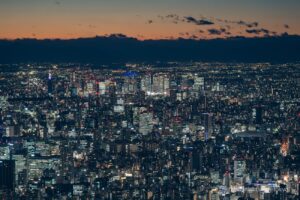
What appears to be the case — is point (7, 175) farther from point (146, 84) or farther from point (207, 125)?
point (146, 84)

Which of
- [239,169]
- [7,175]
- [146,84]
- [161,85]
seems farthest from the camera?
[146,84]

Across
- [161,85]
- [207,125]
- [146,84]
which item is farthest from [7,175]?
[146,84]

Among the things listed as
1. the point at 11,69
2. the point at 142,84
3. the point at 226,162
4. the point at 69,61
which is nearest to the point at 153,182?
the point at 226,162

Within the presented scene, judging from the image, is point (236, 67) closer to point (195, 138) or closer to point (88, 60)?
point (195, 138)

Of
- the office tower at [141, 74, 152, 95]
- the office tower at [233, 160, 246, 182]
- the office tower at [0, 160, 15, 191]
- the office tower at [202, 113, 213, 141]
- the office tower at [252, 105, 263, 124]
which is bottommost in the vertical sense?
the office tower at [233, 160, 246, 182]

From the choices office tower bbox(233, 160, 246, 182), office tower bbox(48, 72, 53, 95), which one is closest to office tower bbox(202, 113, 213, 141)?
office tower bbox(233, 160, 246, 182)

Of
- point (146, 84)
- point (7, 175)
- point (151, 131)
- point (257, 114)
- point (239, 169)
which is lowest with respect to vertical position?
point (239, 169)

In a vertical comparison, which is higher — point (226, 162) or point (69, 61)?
point (69, 61)

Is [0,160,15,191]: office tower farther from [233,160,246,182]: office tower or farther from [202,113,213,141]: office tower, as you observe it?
[202,113,213,141]: office tower

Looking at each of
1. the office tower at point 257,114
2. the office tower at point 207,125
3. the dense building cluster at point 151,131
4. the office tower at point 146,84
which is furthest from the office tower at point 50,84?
the office tower at point 257,114
